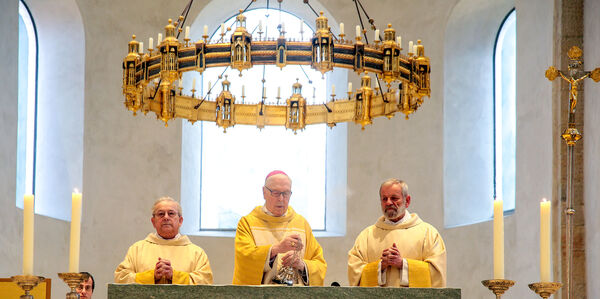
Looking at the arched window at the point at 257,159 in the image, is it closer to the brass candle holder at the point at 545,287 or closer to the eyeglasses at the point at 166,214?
the eyeglasses at the point at 166,214

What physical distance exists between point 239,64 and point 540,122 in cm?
434

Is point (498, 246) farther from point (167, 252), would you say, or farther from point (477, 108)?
point (477, 108)

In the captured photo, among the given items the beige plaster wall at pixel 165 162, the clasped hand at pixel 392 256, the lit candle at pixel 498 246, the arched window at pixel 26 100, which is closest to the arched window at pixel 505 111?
the beige plaster wall at pixel 165 162

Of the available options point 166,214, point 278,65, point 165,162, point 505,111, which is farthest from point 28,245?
point 505,111

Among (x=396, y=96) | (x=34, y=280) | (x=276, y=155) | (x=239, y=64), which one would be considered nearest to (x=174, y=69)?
(x=239, y=64)

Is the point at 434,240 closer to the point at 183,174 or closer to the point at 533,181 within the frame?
the point at 533,181

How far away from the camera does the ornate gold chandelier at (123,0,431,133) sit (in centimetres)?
671

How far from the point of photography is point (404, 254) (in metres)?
7.26

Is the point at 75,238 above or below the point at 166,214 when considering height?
below

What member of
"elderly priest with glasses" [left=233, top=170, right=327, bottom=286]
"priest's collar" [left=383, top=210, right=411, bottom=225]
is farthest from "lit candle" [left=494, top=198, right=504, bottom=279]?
"priest's collar" [left=383, top=210, right=411, bottom=225]

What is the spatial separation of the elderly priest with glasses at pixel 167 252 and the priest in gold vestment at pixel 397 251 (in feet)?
4.02

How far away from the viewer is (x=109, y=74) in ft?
38.2

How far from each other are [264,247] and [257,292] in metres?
2.86

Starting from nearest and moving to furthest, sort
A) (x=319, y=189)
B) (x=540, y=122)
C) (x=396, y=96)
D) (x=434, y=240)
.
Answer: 1. (x=434, y=240)
2. (x=396, y=96)
3. (x=540, y=122)
4. (x=319, y=189)
